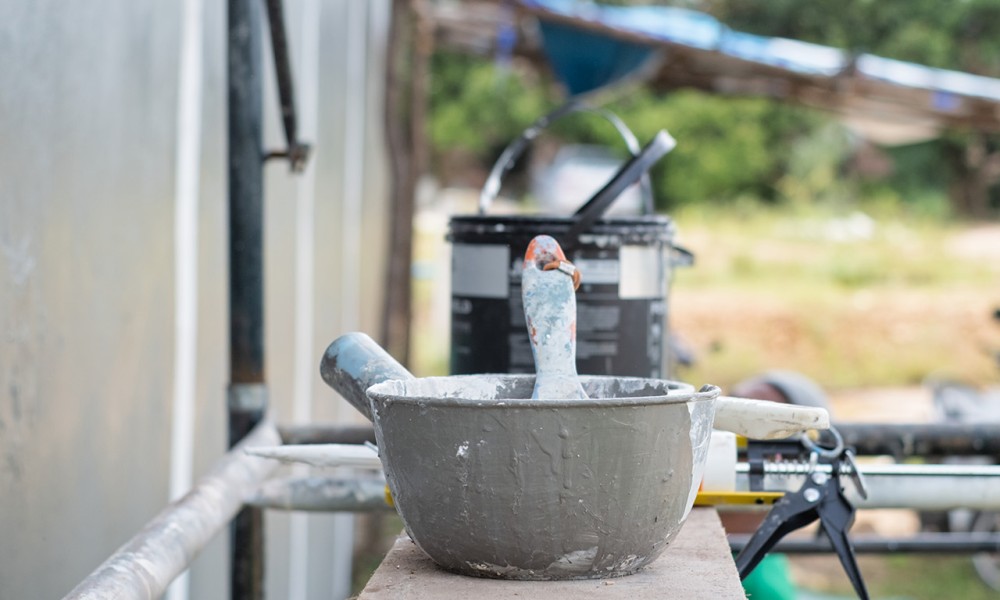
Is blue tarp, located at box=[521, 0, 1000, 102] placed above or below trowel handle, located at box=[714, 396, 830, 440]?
above

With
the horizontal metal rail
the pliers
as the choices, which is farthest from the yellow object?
the horizontal metal rail

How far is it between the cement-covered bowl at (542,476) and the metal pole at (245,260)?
882 mm

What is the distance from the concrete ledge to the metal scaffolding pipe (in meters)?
0.25

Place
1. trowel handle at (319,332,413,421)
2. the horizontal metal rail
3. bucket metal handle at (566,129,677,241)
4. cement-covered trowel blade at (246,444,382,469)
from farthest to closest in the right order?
the horizontal metal rail < bucket metal handle at (566,129,677,241) < cement-covered trowel blade at (246,444,382,469) < trowel handle at (319,332,413,421)

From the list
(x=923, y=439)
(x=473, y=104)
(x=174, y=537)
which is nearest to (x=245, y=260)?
(x=174, y=537)

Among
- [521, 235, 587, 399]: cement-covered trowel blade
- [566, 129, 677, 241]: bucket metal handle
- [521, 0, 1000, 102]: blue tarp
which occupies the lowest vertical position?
[521, 235, 587, 399]: cement-covered trowel blade

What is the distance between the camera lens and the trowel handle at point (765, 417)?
1.33 metres

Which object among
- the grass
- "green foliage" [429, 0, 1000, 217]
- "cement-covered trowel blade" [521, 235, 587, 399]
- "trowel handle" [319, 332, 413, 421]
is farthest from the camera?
"green foliage" [429, 0, 1000, 217]

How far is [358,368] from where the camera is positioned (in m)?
1.48

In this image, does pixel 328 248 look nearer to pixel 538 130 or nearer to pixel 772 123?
pixel 538 130

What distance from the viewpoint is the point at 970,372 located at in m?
13.7

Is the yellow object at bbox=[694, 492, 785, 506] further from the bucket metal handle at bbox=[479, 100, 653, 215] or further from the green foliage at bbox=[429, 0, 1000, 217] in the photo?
the green foliage at bbox=[429, 0, 1000, 217]

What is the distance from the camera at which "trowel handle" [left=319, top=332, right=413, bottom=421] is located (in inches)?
57.3

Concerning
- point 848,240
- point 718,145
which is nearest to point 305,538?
point 848,240
